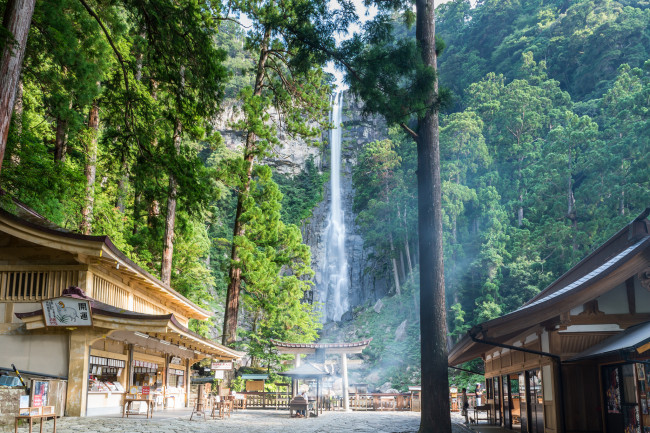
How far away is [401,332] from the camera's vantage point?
4078 centimetres

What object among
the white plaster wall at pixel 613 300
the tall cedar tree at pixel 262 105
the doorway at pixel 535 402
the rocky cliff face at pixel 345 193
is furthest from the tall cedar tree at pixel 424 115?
the rocky cliff face at pixel 345 193

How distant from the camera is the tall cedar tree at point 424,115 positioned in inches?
340

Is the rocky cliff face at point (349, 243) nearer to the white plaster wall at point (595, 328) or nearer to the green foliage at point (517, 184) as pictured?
the green foliage at point (517, 184)

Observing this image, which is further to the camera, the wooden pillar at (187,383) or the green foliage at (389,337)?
the green foliage at (389,337)

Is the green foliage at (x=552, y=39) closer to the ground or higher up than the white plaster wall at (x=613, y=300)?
higher up

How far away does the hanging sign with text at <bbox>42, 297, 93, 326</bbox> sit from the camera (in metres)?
9.49

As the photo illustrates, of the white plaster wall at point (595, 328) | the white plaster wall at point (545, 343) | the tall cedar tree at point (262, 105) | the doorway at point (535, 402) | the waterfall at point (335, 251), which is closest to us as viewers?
the white plaster wall at point (595, 328)

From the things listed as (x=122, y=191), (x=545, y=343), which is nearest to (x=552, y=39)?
(x=122, y=191)

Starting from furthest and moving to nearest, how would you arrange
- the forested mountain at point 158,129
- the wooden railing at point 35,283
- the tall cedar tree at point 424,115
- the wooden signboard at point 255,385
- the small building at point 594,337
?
the wooden signboard at point 255,385, the wooden railing at point 35,283, the forested mountain at point 158,129, the tall cedar tree at point 424,115, the small building at point 594,337

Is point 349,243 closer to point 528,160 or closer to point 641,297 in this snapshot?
point 528,160

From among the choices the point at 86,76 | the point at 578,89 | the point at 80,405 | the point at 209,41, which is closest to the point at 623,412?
the point at 209,41

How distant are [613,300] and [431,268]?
2.78 metres

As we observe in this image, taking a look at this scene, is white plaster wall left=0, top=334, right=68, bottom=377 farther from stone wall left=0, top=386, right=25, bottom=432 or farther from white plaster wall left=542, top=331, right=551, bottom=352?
white plaster wall left=542, top=331, right=551, bottom=352

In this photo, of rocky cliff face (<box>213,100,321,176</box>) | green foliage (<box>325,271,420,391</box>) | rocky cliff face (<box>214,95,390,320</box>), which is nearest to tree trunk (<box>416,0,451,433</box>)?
green foliage (<box>325,271,420,391</box>)
